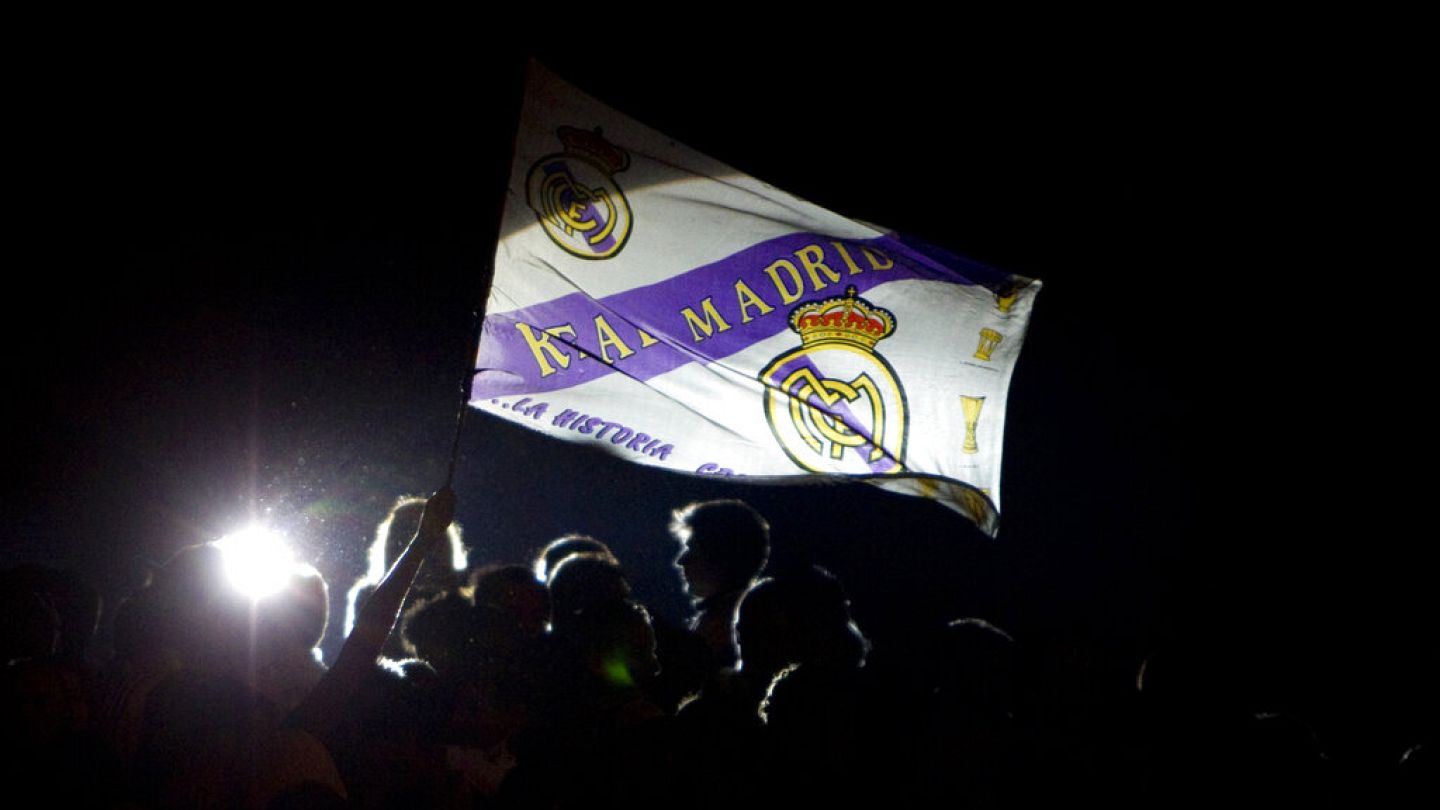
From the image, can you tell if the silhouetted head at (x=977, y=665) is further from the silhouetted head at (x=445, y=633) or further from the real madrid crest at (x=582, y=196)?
the real madrid crest at (x=582, y=196)

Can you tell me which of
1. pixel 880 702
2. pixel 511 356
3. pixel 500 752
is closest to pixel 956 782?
pixel 880 702

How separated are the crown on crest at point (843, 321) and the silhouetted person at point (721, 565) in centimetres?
87

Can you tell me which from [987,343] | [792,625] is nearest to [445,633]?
[792,625]

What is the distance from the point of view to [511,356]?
3.77m

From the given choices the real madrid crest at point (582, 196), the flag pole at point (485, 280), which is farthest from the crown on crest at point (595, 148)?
the flag pole at point (485, 280)

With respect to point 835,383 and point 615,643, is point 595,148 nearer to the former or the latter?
point 835,383

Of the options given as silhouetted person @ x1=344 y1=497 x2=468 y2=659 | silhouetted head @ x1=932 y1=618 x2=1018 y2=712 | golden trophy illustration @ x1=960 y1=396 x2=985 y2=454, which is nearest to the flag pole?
silhouetted person @ x1=344 y1=497 x2=468 y2=659

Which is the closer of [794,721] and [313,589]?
[794,721]

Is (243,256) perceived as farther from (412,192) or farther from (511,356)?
(511,356)

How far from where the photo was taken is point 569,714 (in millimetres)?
A: 2689

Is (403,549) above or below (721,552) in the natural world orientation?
below

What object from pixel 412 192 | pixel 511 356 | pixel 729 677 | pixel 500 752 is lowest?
pixel 500 752

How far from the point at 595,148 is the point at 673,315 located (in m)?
0.75

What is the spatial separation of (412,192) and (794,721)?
6181mm
